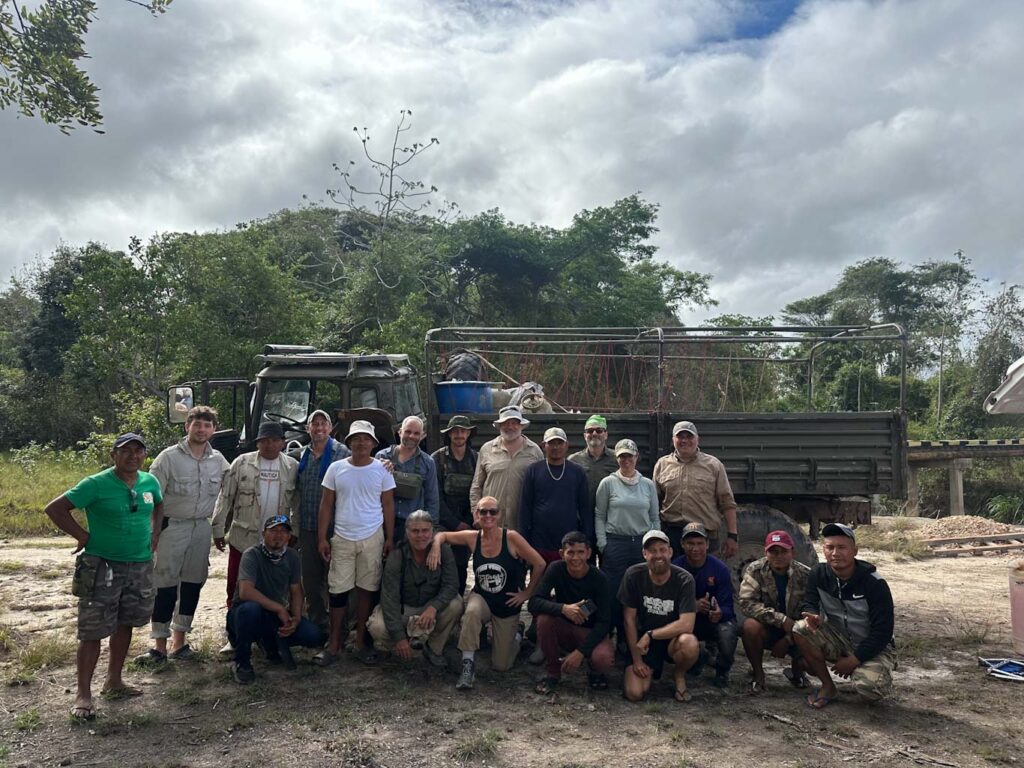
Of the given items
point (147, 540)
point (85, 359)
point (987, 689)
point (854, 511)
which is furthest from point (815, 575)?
point (85, 359)

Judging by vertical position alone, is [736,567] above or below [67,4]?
below

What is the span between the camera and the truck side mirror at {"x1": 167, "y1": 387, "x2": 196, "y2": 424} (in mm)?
6496

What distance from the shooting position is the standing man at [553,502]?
5.30 metres

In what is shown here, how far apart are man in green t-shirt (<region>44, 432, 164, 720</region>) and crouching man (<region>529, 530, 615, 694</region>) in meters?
2.39

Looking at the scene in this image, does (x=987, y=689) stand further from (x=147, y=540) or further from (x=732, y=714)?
(x=147, y=540)

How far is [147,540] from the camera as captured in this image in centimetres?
468

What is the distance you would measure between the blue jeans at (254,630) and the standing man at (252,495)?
14.5 inches

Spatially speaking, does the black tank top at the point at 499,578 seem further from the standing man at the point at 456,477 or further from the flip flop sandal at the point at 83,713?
the flip flop sandal at the point at 83,713

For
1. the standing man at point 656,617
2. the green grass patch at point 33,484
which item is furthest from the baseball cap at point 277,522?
the green grass patch at point 33,484

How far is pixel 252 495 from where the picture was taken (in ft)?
17.6

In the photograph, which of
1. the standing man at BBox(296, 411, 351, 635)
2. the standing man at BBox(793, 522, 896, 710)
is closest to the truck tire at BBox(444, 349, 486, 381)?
the standing man at BBox(296, 411, 351, 635)

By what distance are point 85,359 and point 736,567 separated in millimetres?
20779

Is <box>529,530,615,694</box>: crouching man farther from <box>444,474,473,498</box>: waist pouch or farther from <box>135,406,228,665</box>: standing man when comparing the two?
<box>135,406,228,665</box>: standing man

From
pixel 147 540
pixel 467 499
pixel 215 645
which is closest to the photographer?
pixel 147 540
